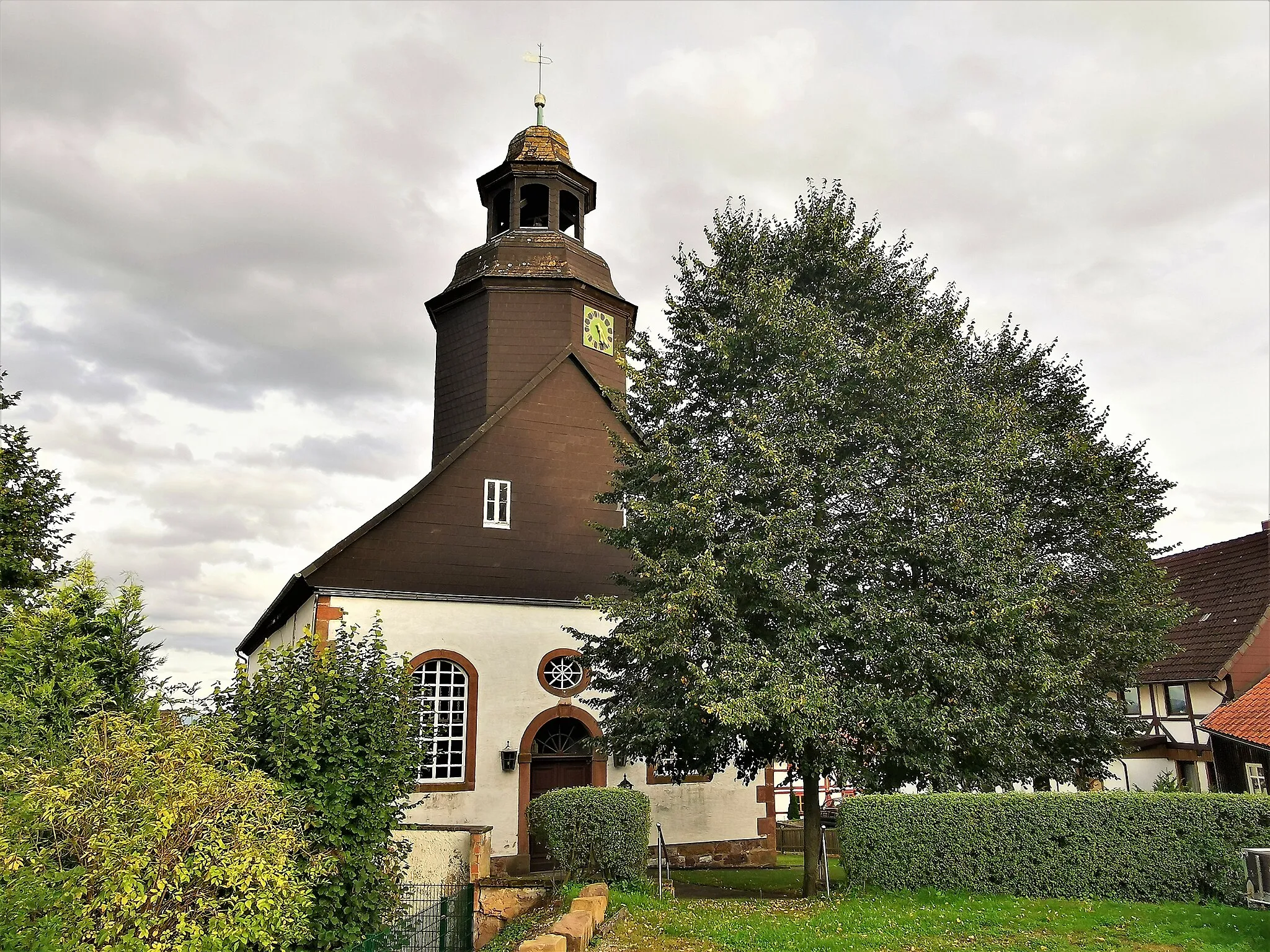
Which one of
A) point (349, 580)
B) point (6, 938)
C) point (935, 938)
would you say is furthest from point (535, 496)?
point (6, 938)

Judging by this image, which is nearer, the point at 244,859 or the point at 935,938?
the point at 244,859

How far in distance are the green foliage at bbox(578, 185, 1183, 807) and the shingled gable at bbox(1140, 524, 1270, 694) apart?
337 inches

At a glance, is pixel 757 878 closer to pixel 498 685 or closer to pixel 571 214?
pixel 498 685

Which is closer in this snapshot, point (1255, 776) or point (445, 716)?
point (445, 716)

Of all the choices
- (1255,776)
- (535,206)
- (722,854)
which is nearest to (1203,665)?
(1255,776)

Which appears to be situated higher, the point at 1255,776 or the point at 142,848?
the point at 142,848

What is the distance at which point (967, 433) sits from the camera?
45.8 feet

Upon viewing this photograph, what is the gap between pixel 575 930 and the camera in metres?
8.30

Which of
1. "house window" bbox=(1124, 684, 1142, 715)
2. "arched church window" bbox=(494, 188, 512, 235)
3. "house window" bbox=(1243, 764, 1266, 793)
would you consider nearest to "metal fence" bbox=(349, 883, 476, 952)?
"house window" bbox=(1243, 764, 1266, 793)

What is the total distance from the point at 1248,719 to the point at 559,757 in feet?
42.7

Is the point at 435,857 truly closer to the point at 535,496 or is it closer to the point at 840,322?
the point at 535,496

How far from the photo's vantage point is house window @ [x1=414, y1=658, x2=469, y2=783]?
17094mm

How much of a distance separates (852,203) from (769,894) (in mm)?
11849

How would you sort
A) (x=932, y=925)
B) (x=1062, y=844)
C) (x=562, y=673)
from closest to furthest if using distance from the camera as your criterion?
(x=932, y=925)
(x=1062, y=844)
(x=562, y=673)
